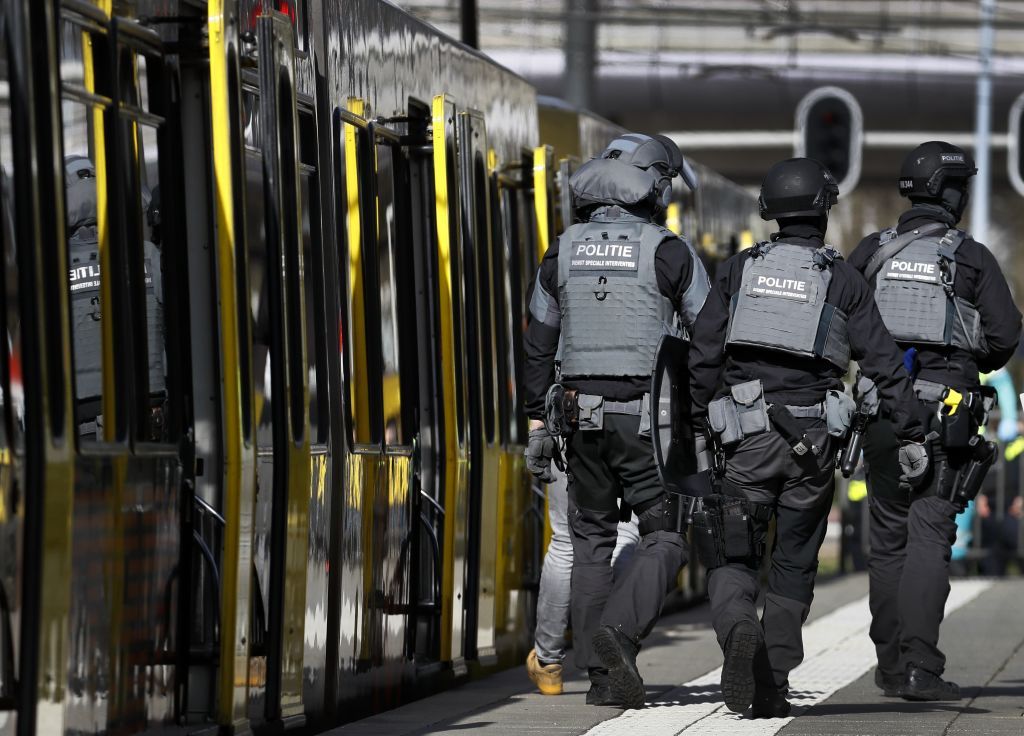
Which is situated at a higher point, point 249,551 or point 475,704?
point 249,551

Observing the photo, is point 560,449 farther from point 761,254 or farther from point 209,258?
point 209,258

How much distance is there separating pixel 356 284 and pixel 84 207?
2164mm

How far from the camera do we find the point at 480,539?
9.38 meters

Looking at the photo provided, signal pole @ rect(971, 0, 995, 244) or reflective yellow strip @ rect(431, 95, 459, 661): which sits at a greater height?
signal pole @ rect(971, 0, 995, 244)

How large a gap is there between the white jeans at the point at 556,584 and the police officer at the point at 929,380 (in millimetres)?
940

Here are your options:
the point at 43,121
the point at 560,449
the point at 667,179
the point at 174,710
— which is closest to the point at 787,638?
the point at 560,449

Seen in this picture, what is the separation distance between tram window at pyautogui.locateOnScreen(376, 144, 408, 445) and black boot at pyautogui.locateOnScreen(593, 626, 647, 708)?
1071mm

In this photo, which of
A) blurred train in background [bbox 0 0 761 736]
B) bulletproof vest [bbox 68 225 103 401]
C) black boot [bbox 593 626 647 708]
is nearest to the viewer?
blurred train in background [bbox 0 0 761 736]

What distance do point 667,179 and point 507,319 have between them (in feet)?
5.54

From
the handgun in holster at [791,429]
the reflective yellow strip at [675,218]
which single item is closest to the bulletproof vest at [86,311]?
the handgun in holster at [791,429]

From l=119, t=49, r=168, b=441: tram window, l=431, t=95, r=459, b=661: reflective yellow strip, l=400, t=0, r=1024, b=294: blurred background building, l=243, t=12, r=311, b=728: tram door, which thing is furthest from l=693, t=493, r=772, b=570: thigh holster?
l=400, t=0, r=1024, b=294: blurred background building

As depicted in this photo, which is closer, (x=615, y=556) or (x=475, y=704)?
(x=475, y=704)

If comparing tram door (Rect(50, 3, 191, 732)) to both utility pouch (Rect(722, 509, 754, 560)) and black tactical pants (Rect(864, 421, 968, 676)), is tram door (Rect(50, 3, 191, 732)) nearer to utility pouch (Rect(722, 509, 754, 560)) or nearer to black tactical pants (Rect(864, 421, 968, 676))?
utility pouch (Rect(722, 509, 754, 560))

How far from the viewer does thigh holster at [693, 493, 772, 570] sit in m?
8.02
